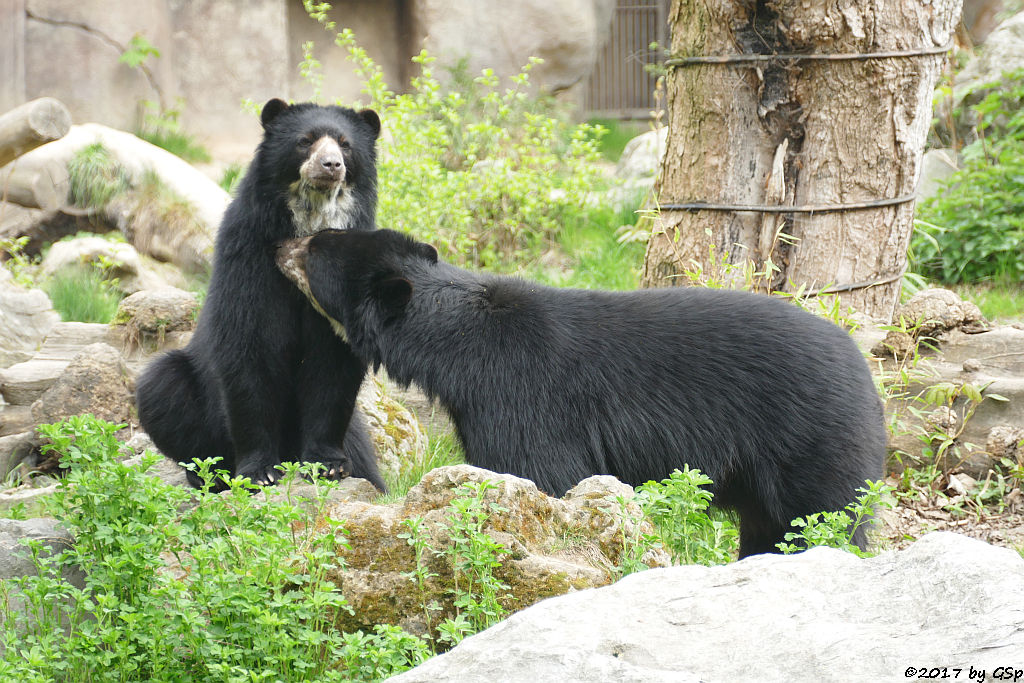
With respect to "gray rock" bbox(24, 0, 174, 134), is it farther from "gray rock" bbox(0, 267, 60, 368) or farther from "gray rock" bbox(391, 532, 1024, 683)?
"gray rock" bbox(391, 532, 1024, 683)

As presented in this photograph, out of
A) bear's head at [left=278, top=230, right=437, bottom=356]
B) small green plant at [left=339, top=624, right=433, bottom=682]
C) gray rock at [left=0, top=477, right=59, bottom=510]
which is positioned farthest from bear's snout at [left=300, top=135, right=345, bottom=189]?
small green plant at [left=339, top=624, right=433, bottom=682]

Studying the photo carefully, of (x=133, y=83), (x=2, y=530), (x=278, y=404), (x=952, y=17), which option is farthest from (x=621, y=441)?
(x=133, y=83)

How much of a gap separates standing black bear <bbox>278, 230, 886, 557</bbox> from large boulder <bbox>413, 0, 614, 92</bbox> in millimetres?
9993

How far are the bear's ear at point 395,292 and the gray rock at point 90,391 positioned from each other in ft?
8.35

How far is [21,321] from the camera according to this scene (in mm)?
6734

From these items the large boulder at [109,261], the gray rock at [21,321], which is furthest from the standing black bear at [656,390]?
the large boulder at [109,261]

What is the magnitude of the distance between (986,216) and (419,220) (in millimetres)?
4080

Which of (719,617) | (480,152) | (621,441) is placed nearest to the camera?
(719,617)

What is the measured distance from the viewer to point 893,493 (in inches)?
186

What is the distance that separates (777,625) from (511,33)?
41.5ft

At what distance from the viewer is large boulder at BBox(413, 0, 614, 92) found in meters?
13.3

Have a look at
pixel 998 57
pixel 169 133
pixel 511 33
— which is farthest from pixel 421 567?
pixel 511 33

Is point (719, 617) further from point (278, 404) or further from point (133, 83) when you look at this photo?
point (133, 83)

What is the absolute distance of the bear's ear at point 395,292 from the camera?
12.0 ft
